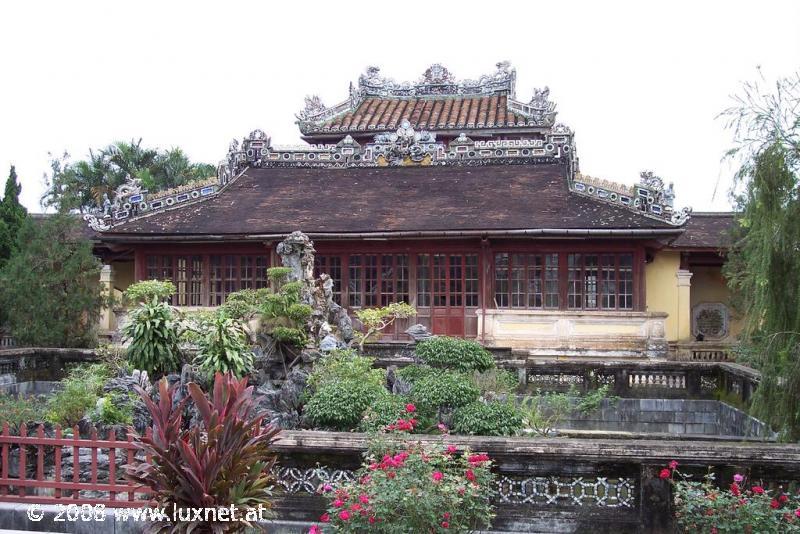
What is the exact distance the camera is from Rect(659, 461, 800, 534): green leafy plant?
4613mm

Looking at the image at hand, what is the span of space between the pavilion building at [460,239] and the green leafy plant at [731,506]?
40.0 ft

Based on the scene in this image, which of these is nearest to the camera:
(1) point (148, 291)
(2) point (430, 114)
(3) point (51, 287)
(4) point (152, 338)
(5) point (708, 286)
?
(4) point (152, 338)

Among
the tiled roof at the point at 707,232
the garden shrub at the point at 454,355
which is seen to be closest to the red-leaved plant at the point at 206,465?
the garden shrub at the point at 454,355

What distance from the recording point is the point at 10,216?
20.9 m

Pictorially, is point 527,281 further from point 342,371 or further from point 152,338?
point 152,338

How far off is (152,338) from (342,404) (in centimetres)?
413

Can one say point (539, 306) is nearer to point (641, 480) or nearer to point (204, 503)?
point (641, 480)

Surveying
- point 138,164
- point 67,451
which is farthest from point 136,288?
point 138,164

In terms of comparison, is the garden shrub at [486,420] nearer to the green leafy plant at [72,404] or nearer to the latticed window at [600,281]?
the green leafy plant at [72,404]

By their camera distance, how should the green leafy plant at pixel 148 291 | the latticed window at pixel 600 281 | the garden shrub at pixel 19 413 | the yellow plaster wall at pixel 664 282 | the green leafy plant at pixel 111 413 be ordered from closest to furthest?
the garden shrub at pixel 19 413, the green leafy plant at pixel 111 413, the green leafy plant at pixel 148 291, the latticed window at pixel 600 281, the yellow plaster wall at pixel 664 282

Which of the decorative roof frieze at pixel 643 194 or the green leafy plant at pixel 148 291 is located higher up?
the decorative roof frieze at pixel 643 194

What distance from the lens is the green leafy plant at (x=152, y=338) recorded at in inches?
441

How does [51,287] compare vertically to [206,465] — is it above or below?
above

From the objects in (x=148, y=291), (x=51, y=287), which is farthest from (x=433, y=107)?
(x=148, y=291)
